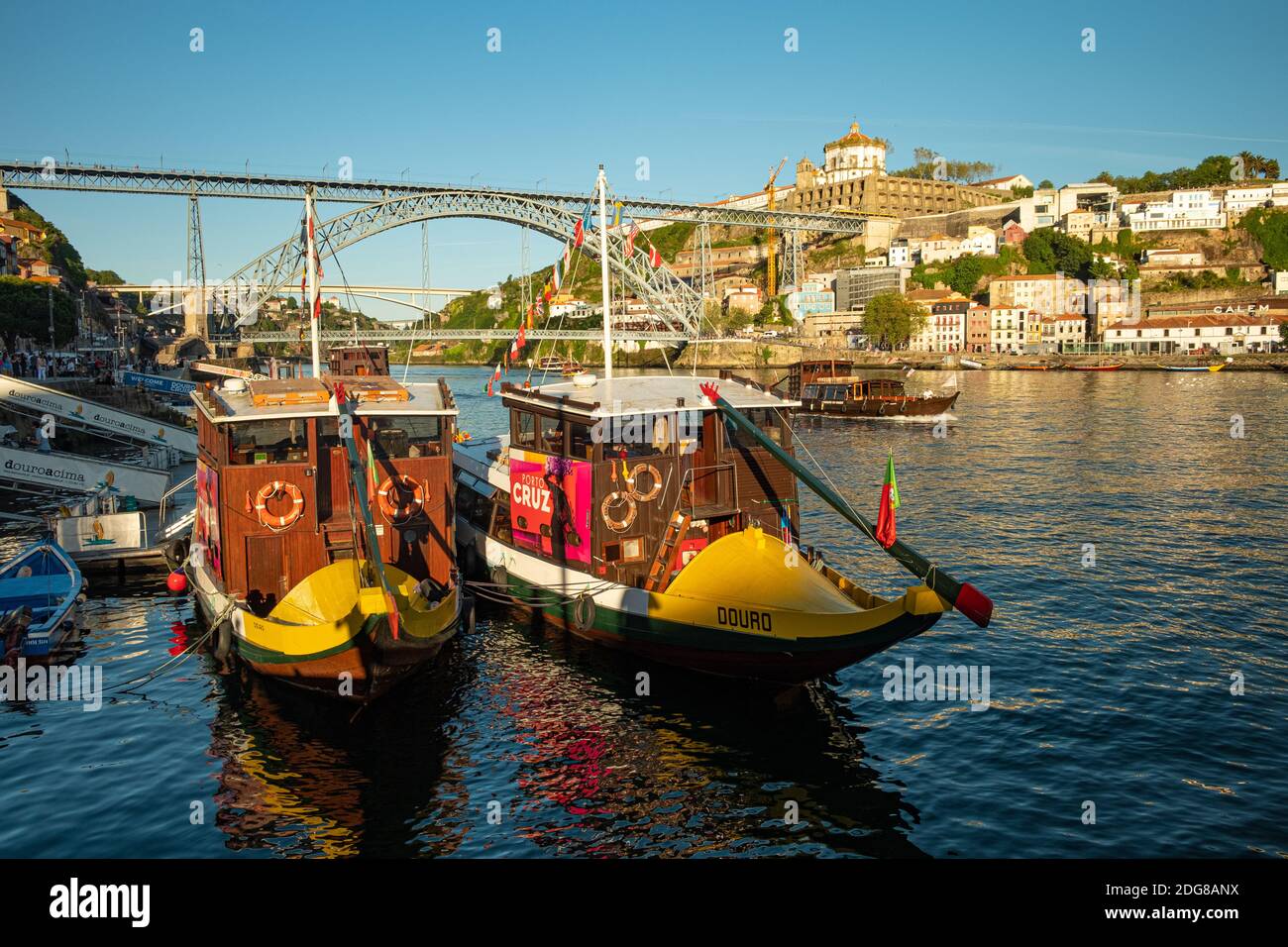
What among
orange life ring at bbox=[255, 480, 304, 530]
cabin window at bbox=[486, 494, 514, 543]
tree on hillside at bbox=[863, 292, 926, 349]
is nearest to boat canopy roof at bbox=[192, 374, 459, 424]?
orange life ring at bbox=[255, 480, 304, 530]

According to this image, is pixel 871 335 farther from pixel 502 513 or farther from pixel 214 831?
pixel 214 831

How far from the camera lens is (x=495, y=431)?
66.7 meters

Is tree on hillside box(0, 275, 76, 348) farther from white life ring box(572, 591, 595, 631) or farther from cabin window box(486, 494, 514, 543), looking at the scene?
white life ring box(572, 591, 595, 631)

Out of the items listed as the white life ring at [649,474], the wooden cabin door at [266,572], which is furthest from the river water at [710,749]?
the white life ring at [649,474]

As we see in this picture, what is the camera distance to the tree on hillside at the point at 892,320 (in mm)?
146625

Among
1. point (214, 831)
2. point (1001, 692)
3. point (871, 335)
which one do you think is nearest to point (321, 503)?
point (214, 831)

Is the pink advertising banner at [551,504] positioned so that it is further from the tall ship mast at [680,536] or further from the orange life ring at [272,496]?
the orange life ring at [272,496]

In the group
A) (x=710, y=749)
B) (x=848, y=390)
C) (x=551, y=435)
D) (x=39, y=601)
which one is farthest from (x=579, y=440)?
(x=848, y=390)

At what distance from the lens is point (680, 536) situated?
67.9 ft

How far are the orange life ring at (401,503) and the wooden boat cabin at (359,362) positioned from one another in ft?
68.3

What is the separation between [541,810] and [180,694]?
29.9ft

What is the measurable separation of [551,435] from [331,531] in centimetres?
541

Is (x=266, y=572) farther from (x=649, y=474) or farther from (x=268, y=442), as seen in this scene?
(x=649, y=474)

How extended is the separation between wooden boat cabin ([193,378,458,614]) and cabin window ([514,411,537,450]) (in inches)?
107
